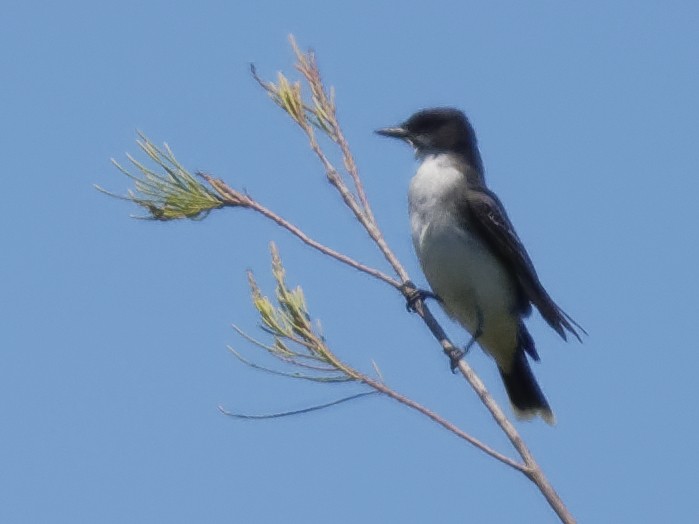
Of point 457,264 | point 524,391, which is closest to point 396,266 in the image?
point 457,264

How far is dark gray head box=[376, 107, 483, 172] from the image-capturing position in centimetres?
660

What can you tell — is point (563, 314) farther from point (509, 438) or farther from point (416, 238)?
point (509, 438)

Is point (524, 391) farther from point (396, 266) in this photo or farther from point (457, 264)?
point (396, 266)

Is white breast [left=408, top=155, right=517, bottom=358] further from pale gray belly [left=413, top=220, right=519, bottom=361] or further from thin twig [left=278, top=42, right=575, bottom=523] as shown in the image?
thin twig [left=278, top=42, right=575, bottom=523]

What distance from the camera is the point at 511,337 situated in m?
6.29

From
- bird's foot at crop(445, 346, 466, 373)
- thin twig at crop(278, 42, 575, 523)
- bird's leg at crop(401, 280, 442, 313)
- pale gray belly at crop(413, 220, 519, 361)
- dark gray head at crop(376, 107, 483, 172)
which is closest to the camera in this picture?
thin twig at crop(278, 42, 575, 523)

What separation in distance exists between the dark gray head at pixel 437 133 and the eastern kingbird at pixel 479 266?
0.15 meters

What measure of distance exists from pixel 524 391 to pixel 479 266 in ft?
2.28

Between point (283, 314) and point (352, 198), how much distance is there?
70 cm

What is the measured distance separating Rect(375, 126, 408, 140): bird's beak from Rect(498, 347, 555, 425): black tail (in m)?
1.30

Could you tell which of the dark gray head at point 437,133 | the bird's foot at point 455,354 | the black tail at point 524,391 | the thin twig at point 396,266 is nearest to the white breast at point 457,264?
the black tail at point 524,391

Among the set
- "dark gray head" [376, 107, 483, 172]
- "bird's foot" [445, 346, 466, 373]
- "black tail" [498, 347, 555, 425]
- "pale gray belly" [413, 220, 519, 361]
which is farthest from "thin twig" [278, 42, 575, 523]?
"dark gray head" [376, 107, 483, 172]

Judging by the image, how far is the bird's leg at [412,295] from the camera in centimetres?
388

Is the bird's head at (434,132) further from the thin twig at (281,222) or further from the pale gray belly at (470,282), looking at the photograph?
the thin twig at (281,222)
